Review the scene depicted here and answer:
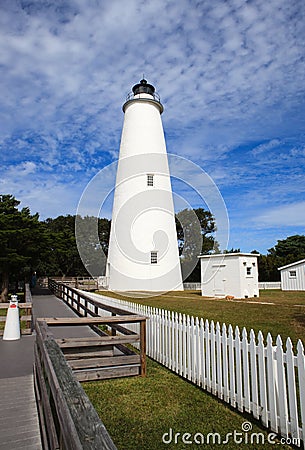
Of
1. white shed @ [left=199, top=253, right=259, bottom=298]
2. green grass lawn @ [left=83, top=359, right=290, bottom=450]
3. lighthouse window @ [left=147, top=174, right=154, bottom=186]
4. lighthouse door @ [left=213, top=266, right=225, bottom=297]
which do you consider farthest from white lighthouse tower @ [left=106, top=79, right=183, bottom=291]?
green grass lawn @ [left=83, top=359, right=290, bottom=450]

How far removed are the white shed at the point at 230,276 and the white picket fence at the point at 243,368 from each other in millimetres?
13135

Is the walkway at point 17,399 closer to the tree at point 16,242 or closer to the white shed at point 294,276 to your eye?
the tree at point 16,242

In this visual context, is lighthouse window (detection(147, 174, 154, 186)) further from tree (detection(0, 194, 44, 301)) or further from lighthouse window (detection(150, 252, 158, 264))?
tree (detection(0, 194, 44, 301))

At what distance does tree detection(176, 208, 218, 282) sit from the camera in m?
38.8

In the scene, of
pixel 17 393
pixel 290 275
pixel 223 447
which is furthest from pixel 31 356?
pixel 290 275

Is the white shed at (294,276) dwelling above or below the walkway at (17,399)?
above

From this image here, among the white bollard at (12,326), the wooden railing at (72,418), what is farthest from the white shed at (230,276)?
the wooden railing at (72,418)

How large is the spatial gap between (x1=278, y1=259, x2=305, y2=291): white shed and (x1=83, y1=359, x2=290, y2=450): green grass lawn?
21.1m

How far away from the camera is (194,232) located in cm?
4081

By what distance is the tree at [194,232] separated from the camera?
38.8 meters

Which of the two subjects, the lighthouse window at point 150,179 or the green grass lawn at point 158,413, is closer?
the green grass lawn at point 158,413

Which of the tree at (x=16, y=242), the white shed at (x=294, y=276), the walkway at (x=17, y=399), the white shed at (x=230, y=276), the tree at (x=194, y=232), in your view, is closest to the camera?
the walkway at (x=17, y=399)

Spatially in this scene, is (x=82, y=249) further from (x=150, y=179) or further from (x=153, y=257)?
(x=150, y=179)

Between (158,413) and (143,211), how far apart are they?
1838 centimetres
